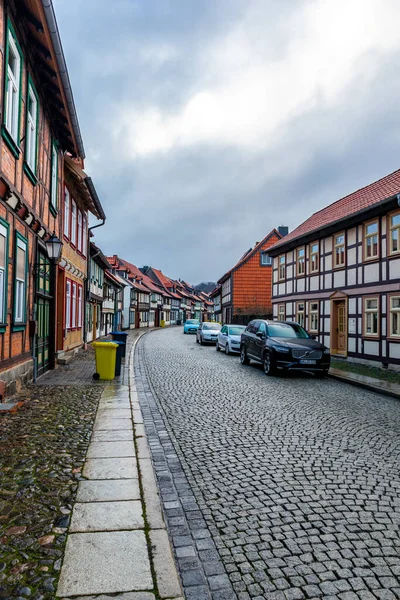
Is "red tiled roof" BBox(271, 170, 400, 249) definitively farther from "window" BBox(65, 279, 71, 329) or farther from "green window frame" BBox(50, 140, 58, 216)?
"window" BBox(65, 279, 71, 329)

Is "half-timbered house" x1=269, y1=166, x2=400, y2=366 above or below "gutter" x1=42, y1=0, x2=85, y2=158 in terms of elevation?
below

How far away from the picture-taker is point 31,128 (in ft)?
32.0

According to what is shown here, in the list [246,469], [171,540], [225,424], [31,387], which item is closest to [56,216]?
[31,387]

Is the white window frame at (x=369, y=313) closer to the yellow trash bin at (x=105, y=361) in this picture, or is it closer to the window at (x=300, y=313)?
the window at (x=300, y=313)

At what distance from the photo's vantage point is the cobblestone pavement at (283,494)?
2.83m

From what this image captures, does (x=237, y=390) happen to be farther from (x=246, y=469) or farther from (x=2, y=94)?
(x=2, y=94)

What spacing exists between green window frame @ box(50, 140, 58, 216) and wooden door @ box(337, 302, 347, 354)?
12.0 meters

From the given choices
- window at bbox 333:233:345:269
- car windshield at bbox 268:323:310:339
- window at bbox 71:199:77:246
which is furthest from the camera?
window at bbox 333:233:345:269

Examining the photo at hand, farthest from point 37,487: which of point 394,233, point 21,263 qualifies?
point 394,233

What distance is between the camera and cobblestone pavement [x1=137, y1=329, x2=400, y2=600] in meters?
2.83

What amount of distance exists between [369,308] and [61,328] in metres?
10.9

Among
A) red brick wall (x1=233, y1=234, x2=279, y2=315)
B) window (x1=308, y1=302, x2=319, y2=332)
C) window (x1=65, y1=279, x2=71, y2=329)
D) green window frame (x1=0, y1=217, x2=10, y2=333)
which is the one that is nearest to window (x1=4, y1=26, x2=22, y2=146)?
green window frame (x1=0, y1=217, x2=10, y2=333)

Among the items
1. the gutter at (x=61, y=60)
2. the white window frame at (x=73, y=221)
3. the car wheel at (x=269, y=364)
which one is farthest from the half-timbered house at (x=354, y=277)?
the white window frame at (x=73, y=221)

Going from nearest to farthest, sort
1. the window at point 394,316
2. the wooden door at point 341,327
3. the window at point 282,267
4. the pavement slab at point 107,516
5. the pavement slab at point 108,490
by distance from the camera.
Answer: the pavement slab at point 107,516
the pavement slab at point 108,490
the window at point 394,316
the wooden door at point 341,327
the window at point 282,267
